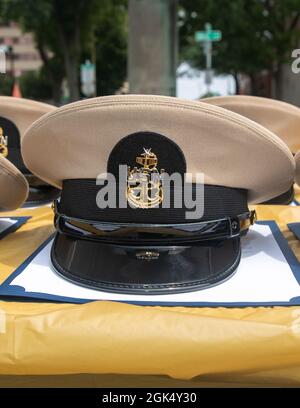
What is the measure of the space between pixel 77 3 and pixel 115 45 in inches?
280

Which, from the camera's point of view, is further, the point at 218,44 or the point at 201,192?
the point at 218,44

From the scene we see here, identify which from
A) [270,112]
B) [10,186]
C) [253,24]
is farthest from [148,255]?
[253,24]

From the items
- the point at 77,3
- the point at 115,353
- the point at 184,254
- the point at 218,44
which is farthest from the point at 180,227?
the point at 218,44

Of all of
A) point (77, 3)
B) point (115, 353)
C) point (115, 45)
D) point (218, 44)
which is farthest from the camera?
point (115, 45)

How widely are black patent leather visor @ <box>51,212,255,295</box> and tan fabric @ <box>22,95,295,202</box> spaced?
116 mm

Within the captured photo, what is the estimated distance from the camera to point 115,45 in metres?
16.4

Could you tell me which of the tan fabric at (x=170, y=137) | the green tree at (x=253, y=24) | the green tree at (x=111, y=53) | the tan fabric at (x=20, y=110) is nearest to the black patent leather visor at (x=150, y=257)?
the tan fabric at (x=170, y=137)

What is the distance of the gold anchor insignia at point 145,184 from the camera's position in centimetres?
98

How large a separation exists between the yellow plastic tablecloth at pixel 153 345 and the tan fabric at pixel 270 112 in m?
0.86

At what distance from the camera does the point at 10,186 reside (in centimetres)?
119

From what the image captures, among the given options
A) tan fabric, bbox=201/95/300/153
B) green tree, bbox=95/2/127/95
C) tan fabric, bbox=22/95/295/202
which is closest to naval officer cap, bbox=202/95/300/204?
tan fabric, bbox=201/95/300/153

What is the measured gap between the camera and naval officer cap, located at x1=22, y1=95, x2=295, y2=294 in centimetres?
96

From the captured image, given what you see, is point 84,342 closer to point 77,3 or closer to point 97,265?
point 97,265

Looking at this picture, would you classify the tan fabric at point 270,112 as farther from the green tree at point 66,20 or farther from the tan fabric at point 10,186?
the green tree at point 66,20
